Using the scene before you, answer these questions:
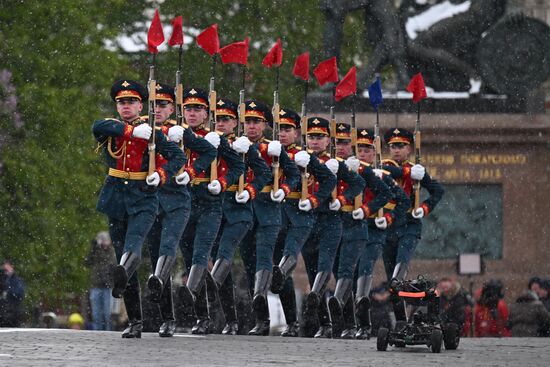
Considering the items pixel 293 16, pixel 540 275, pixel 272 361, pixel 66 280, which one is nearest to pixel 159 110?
pixel 272 361

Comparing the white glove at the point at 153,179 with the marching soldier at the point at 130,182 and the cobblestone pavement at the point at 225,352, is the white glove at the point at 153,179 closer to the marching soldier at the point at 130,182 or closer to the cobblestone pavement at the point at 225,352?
the marching soldier at the point at 130,182

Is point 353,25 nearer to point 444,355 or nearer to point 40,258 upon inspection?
point 40,258

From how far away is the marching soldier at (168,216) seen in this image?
62.6 feet

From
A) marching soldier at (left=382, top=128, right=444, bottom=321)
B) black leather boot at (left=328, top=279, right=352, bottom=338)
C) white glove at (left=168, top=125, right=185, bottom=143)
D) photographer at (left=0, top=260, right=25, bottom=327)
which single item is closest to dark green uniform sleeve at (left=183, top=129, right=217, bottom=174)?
white glove at (left=168, top=125, right=185, bottom=143)

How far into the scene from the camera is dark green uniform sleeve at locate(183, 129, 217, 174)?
19.8m

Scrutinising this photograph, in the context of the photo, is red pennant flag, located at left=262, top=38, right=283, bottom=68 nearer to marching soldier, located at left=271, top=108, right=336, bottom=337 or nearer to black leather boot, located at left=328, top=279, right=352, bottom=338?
marching soldier, located at left=271, top=108, right=336, bottom=337

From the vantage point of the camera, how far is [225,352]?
668 inches

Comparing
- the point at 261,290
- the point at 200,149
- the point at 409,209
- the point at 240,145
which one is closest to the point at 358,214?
the point at 409,209

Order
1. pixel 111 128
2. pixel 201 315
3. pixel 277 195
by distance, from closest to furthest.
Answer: pixel 111 128 < pixel 201 315 < pixel 277 195

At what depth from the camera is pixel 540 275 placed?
110 feet

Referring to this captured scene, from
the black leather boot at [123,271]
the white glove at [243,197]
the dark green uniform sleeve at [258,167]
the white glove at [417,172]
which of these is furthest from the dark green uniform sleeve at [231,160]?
the white glove at [417,172]

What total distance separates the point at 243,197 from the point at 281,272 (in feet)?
3.21

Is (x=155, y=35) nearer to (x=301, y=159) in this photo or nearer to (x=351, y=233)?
(x=301, y=159)

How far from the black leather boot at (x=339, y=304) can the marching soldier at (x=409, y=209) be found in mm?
682
